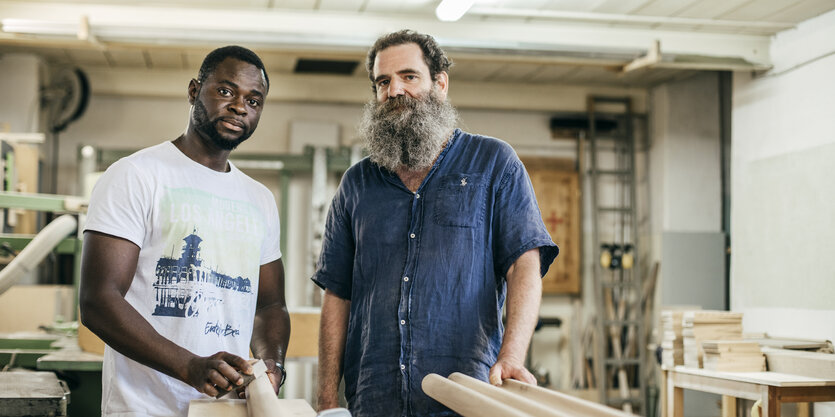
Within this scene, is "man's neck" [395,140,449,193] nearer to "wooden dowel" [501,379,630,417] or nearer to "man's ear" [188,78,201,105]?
"man's ear" [188,78,201,105]

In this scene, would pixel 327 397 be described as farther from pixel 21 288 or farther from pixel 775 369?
pixel 21 288

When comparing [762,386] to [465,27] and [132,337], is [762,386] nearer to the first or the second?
[465,27]

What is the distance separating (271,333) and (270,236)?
252mm

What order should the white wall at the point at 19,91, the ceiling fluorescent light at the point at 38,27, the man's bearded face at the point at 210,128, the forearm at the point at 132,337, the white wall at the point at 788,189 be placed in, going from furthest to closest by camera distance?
the white wall at the point at 19,91, the white wall at the point at 788,189, the ceiling fluorescent light at the point at 38,27, the man's bearded face at the point at 210,128, the forearm at the point at 132,337

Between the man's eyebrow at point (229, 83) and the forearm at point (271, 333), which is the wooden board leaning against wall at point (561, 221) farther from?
the man's eyebrow at point (229, 83)

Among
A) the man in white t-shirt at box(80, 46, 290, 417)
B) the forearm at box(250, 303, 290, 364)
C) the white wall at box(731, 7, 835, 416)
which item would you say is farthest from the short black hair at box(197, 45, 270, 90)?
the white wall at box(731, 7, 835, 416)

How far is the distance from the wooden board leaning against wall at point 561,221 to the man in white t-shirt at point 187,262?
649 cm

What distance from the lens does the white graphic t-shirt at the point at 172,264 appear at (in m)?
1.78

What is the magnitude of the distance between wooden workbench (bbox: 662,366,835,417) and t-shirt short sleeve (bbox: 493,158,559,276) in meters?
2.79

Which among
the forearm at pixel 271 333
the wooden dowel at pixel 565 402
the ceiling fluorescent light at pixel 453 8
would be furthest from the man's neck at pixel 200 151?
the ceiling fluorescent light at pixel 453 8

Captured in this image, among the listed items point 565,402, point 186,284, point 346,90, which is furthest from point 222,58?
point 346,90

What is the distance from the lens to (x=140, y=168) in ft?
5.98

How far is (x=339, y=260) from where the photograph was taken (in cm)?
224

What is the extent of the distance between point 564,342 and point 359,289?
650 cm
